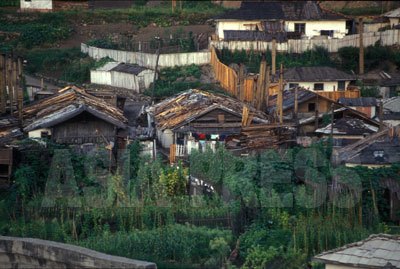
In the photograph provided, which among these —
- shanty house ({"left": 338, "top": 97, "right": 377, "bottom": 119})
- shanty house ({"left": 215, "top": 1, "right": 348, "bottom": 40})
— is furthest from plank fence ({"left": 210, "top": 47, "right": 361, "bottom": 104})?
shanty house ({"left": 215, "top": 1, "right": 348, "bottom": 40})

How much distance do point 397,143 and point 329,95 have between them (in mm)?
9182

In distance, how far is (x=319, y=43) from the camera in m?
39.5

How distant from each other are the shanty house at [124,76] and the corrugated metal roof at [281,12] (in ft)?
15.1

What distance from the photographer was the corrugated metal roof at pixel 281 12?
135 ft

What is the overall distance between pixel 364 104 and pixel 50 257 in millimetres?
13739

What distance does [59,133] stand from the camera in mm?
27625

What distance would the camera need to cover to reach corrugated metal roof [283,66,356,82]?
35219 mm

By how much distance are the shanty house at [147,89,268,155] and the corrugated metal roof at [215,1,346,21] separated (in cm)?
1134

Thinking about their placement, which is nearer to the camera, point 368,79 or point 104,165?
point 104,165

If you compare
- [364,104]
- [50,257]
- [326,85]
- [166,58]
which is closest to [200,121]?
[364,104]

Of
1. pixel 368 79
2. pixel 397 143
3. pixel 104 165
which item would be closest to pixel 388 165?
pixel 397 143

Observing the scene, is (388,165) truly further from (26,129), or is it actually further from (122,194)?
(26,129)

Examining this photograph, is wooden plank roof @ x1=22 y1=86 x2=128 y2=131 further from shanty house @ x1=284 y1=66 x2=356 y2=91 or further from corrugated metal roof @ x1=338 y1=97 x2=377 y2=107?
shanty house @ x1=284 y1=66 x2=356 y2=91

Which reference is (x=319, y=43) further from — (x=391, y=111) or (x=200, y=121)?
(x=200, y=121)
